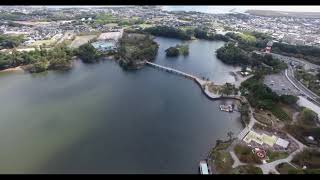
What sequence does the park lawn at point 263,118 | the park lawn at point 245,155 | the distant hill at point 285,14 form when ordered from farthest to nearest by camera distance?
the distant hill at point 285,14
the park lawn at point 263,118
the park lawn at point 245,155

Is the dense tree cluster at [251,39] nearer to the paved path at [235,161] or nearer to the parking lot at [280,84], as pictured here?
the parking lot at [280,84]

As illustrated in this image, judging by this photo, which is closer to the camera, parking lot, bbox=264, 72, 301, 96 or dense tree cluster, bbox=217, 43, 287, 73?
parking lot, bbox=264, 72, 301, 96

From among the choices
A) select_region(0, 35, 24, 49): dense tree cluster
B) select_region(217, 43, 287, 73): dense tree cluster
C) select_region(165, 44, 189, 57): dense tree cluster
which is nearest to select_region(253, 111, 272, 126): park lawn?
select_region(217, 43, 287, 73): dense tree cluster

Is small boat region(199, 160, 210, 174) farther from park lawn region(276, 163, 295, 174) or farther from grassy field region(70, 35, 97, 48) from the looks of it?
grassy field region(70, 35, 97, 48)

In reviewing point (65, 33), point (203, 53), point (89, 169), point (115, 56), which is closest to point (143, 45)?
Result: point (115, 56)

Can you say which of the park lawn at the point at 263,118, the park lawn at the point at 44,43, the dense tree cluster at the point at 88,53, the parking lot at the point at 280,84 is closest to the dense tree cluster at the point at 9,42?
the park lawn at the point at 44,43
